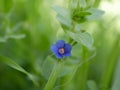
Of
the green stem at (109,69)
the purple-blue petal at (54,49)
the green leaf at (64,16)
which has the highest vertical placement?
the green leaf at (64,16)

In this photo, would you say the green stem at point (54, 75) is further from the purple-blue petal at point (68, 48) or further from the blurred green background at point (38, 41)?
the blurred green background at point (38, 41)

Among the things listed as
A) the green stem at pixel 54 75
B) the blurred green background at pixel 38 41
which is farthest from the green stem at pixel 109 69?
the green stem at pixel 54 75

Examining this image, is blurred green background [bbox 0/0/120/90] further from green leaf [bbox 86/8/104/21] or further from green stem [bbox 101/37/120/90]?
green leaf [bbox 86/8/104/21]

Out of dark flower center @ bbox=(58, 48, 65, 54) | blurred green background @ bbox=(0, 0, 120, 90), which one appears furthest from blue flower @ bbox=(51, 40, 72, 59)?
Result: blurred green background @ bbox=(0, 0, 120, 90)

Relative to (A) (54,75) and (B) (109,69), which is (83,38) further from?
(B) (109,69)

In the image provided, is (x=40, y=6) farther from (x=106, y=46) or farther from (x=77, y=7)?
(x=77, y=7)

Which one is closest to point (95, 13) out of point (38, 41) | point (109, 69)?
point (109, 69)
